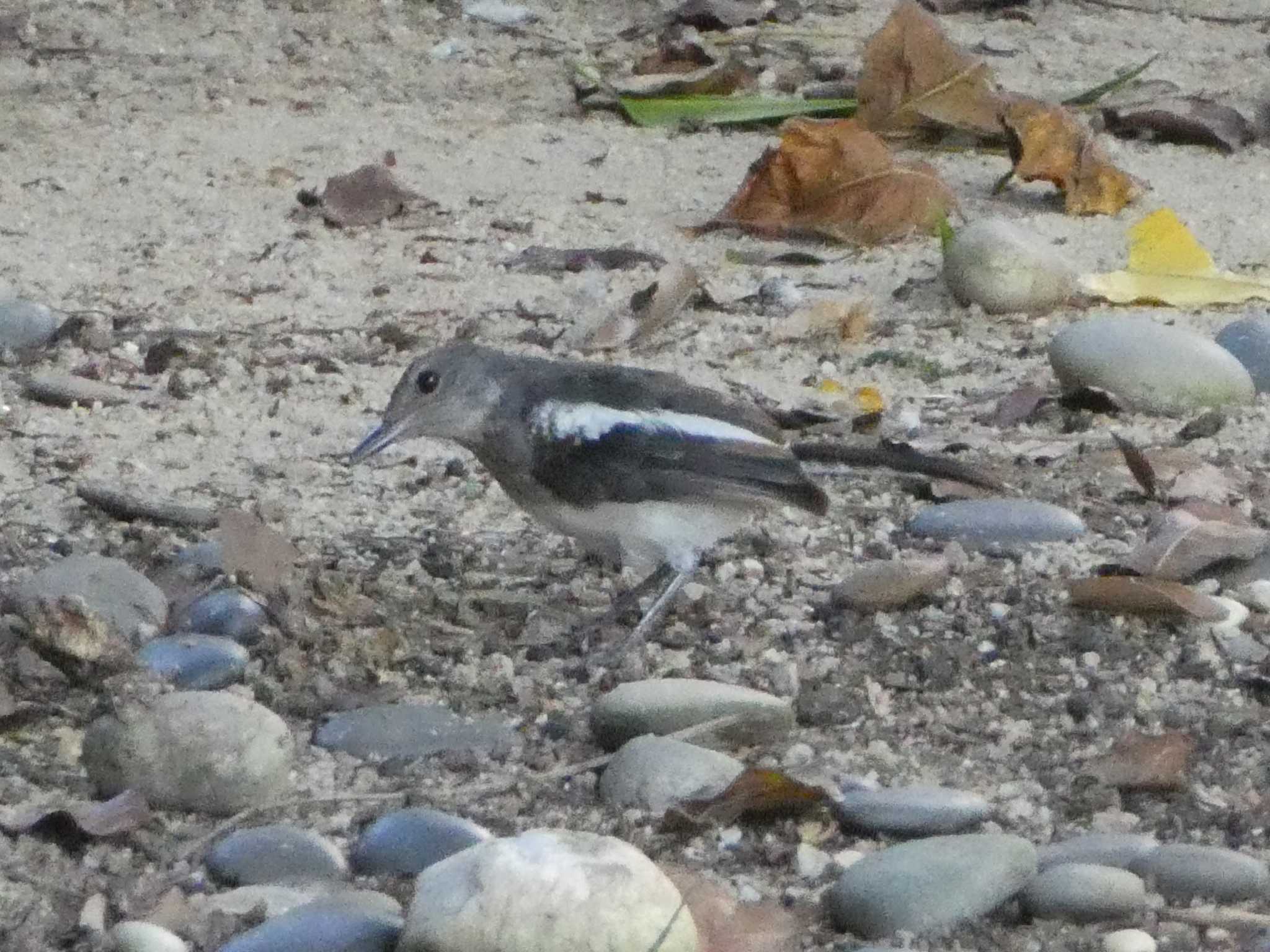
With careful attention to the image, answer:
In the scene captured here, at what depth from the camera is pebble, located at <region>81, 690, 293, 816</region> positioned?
3895mm

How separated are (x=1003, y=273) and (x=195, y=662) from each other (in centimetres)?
330

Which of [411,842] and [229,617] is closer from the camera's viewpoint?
[411,842]

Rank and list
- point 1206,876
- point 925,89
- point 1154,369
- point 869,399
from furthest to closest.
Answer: point 925,89
point 869,399
point 1154,369
point 1206,876

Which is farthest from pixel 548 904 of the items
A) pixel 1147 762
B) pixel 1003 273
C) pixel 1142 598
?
pixel 1003 273

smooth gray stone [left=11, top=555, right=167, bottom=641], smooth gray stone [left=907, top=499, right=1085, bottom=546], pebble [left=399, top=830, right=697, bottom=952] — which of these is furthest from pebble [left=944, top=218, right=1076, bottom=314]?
pebble [left=399, top=830, right=697, bottom=952]

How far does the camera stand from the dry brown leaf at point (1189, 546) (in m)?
4.96

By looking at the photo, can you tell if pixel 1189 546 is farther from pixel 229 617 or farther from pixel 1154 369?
pixel 229 617

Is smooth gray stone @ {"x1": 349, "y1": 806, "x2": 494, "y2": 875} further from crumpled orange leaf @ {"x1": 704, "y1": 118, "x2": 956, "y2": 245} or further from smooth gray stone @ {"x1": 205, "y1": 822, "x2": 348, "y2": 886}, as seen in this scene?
crumpled orange leaf @ {"x1": 704, "y1": 118, "x2": 956, "y2": 245}

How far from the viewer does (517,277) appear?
7.37 m

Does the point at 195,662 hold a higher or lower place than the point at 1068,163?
higher

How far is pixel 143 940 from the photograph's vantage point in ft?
11.1

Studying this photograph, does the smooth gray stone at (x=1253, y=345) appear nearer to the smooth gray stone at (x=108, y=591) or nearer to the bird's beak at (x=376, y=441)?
the bird's beak at (x=376, y=441)

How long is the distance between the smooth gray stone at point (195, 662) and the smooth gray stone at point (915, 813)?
4.19ft

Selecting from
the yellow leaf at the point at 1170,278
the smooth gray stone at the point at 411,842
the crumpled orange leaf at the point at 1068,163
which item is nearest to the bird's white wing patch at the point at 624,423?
the smooth gray stone at the point at 411,842
